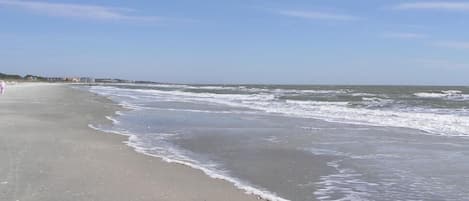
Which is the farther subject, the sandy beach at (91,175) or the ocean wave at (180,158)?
the ocean wave at (180,158)

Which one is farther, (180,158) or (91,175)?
(180,158)

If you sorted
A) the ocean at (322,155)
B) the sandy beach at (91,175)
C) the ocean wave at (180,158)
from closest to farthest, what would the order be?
the sandy beach at (91,175) < the ocean wave at (180,158) < the ocean at (322,155)

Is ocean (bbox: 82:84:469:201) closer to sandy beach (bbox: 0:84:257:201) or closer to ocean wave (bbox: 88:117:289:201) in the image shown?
ocean wave (bbox: 88:117:289:201)

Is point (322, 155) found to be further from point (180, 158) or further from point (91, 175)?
point (91, 175)

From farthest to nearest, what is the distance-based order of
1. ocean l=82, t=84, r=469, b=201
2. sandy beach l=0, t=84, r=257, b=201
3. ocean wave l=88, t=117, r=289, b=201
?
1. ocean l=82, t=84, r=469, b=201
2. ocean wave l=88, t=117, r=289, b=201
3. sandy beach l=0, t=84, r=257, b=201

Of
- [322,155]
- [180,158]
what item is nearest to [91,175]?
[180,158]

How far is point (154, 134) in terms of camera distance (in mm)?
14969

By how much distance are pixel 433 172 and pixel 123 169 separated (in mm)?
4778

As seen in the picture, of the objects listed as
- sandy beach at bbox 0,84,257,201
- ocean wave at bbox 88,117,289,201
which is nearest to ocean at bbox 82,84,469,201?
ocean wave at bbox 88,117,289,201

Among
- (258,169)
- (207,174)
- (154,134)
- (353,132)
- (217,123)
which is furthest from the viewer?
(217,123)

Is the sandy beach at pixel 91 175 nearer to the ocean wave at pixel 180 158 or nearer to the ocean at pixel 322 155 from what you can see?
the ocean wave at pixel 180 158

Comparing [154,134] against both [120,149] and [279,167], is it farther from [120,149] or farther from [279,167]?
[279,167]

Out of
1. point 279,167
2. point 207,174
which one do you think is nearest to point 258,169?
point 279,167

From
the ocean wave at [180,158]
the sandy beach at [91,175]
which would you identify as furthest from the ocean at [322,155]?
the sandy beach at [91,175]
